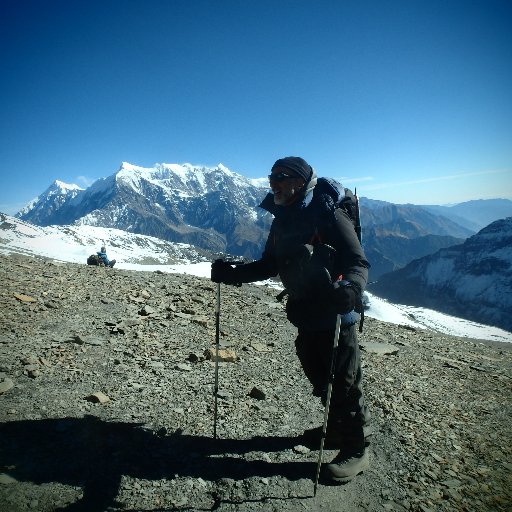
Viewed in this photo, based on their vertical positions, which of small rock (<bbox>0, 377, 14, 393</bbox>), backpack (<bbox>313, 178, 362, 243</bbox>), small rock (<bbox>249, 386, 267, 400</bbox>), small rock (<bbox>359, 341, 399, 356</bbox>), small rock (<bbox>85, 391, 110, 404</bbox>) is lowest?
small rock (<bbox>359, 341, 399, 356</bbox>)

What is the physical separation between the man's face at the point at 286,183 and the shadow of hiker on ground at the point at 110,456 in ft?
12.1

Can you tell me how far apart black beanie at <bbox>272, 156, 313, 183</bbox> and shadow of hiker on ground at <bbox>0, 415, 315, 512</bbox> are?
4.03 m

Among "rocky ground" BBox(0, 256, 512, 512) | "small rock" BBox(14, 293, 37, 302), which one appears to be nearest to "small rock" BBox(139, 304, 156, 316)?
"rocky ground" BBox(0, 256, 512, 512)

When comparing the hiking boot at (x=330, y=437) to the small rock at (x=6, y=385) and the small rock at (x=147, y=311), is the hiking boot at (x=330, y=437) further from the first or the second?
the small rock at (x=147, y=311)

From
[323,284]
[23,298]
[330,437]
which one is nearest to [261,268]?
[323,284]

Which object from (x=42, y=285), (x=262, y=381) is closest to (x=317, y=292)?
(x=262, y=381)

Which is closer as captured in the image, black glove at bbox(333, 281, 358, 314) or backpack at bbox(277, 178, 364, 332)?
black glove at bbox(333, 281, 358, 314)

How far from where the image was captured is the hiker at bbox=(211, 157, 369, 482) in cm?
428

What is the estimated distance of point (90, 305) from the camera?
10891 mm

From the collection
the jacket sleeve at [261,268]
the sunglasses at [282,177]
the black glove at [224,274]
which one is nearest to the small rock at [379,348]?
the jacket sleeve at [261,268]

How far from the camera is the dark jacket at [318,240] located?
4.28 metres

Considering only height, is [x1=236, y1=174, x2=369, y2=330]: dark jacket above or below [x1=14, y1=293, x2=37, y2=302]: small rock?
above

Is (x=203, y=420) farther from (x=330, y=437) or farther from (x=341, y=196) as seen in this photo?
(x=341, y=196)

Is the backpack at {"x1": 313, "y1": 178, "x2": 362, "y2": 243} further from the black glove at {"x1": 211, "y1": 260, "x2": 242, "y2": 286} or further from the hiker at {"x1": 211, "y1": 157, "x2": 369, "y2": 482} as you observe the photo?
the black glove at {"x1": 211, "y1": 260, "x2": 242, "y2": 286}
